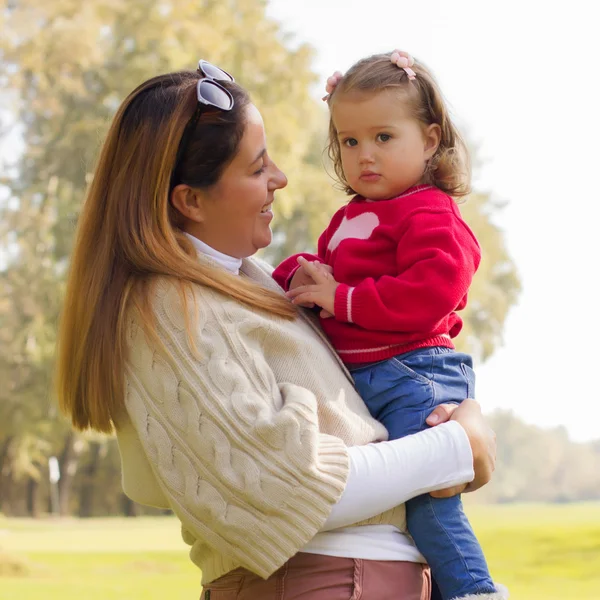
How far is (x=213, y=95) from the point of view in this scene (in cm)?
204

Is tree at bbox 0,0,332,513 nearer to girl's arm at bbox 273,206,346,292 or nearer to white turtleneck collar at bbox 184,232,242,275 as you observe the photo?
girl's arm at bbox 273,206,346,292

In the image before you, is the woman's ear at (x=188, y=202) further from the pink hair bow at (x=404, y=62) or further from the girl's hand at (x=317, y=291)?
the pink hair bow at (x=404, y=62)

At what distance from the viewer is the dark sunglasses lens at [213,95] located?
2.03 metres

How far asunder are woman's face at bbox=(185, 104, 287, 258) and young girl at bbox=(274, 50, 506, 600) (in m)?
0.17

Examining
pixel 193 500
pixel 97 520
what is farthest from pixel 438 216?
pixel 97 520

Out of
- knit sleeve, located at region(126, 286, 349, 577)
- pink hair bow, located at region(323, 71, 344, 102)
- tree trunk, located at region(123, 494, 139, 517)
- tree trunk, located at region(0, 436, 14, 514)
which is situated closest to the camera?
knit sleeve, located at region(126, 286, 349, 577)

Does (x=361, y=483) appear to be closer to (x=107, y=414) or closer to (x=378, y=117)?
(x=107, y=414)

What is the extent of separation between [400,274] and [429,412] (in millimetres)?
314

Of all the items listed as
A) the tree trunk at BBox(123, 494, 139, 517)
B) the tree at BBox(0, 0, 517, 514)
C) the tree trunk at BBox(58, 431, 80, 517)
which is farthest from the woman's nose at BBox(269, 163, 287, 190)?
the tree trunk at BBox(123, 494, 139, 517)

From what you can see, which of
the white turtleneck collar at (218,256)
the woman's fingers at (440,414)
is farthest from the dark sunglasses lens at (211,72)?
the woman's fingers at (440,414)

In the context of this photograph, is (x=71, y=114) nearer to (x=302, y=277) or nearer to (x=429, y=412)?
(x=302, y=277)

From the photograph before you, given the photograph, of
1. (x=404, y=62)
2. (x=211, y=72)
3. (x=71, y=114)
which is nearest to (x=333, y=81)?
(x=404, y=62)

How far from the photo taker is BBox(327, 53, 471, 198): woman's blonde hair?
219cm

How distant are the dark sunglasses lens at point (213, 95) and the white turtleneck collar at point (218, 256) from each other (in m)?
0.31
